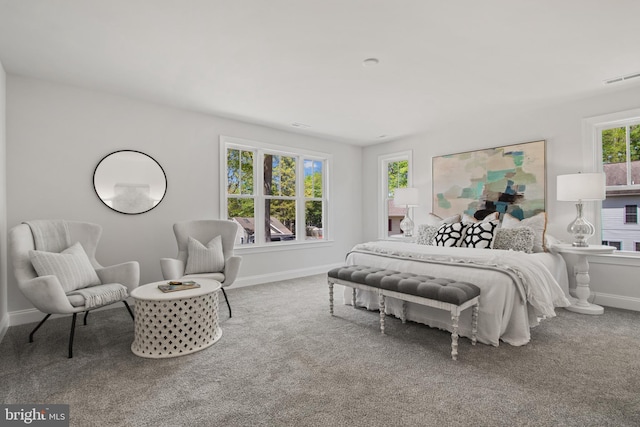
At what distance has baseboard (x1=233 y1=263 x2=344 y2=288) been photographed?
4.73m

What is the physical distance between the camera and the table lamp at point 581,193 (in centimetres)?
336

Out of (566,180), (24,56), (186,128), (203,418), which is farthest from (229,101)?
(566,180)

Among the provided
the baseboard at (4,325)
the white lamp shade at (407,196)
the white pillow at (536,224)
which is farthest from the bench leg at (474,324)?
the baseboard at (4,325)

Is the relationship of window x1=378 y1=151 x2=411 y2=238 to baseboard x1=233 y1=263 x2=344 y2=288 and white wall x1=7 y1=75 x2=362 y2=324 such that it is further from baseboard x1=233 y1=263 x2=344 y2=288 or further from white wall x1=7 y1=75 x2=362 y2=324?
white wall x1=7 y1=75 x2=362 y2=324

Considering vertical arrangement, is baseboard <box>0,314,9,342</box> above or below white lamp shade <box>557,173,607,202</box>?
below

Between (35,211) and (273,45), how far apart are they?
292 cm

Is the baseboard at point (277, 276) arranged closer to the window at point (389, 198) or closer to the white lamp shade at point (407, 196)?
the window at point (389, 198)

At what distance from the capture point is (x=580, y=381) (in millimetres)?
1998

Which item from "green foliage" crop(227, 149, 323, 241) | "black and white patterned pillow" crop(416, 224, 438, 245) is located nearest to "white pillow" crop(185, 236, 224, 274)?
"green foliage" crop(227, 149, 323, 241)

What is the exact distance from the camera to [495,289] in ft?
8.27

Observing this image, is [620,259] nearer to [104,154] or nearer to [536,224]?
[536,224]

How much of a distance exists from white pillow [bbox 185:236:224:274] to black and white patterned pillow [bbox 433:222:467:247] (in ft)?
8.45

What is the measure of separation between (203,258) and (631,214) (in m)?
4.83

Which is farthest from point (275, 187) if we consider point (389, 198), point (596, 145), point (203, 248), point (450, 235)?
point (596, 145)
